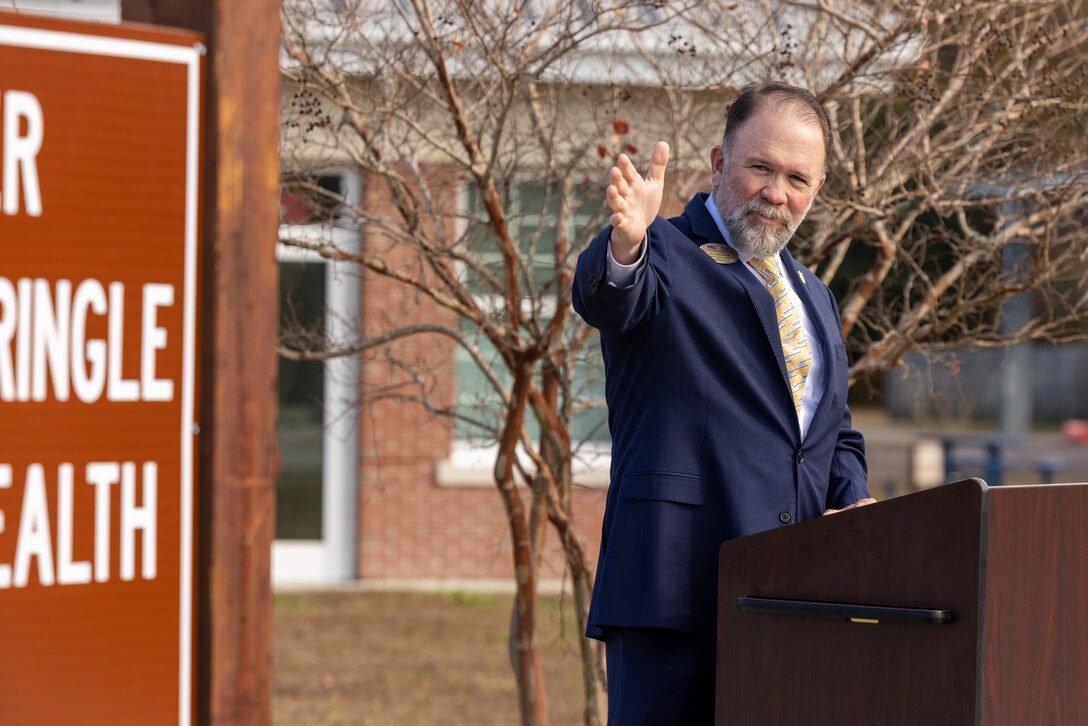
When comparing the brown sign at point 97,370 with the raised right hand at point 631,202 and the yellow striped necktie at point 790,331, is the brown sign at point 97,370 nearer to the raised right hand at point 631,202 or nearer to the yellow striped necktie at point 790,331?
the raised right hand at point 631,202

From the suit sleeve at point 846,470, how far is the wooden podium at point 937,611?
1.92 feet

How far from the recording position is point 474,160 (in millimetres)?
4441

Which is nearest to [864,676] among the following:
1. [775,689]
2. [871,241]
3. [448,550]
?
[775,689]

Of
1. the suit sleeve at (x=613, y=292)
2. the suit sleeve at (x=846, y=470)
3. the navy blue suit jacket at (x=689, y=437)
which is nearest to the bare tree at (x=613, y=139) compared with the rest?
the suit sleeve at (x=846, y=470)

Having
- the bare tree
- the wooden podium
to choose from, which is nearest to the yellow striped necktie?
the wooden podium

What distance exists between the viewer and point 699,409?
297 cm

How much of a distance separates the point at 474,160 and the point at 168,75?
7.92ft

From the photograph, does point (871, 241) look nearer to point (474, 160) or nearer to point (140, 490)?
point (474, 160)

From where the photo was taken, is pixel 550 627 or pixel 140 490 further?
pixel 550 627

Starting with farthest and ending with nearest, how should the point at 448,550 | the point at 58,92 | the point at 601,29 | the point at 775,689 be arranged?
the point at 448,550
the point at 601,29
the point at 775,689
the point at 58,92

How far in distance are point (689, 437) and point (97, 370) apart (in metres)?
1.34

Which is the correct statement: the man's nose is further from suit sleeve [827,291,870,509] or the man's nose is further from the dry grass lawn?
the dry grass lawn

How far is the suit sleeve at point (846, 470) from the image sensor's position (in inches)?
127

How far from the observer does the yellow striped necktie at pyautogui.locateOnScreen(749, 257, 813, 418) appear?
3.12 meters
